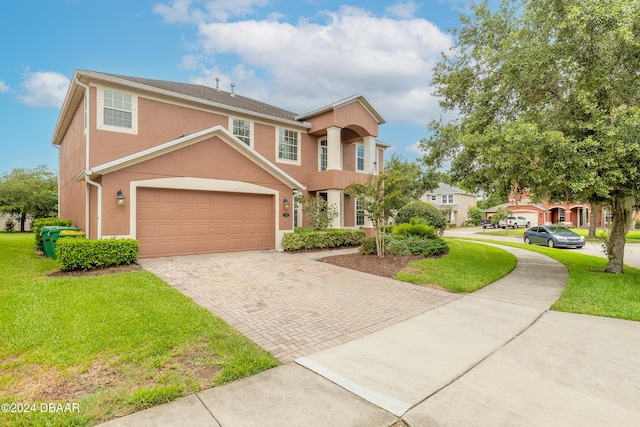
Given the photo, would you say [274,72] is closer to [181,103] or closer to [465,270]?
[181,103]

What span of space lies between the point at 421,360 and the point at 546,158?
6.67m

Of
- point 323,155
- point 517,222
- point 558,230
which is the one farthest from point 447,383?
point 517,222

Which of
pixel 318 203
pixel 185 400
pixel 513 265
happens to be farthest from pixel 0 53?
pixel 513 265

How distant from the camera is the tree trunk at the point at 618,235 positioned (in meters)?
9.25

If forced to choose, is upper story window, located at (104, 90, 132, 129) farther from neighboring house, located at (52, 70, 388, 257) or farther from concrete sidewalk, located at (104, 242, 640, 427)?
concrete sidewalk, located at (104, 242, 640, 427)

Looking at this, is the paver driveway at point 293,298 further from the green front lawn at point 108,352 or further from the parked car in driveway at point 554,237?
the parked car in driveway at point 554,237

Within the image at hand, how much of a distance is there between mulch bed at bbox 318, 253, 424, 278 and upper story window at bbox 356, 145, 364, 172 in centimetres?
787

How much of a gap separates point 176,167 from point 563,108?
40.6 ft

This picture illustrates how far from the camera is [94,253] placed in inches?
326

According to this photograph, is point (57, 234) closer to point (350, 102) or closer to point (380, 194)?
point (380, 194)

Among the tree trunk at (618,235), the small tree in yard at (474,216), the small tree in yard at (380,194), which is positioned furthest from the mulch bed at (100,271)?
the small tree in yard at (474,216)

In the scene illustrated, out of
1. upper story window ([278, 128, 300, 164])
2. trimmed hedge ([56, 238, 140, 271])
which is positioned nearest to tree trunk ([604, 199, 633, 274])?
upper story window ([278, 128, 300, 164])

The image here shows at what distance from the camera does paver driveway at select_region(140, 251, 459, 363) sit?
467cm

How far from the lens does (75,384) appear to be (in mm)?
3105
